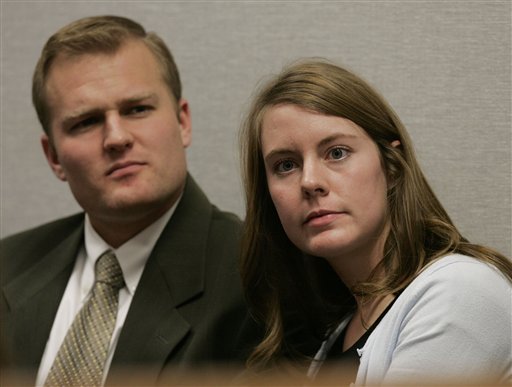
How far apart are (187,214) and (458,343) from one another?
2.69 ft

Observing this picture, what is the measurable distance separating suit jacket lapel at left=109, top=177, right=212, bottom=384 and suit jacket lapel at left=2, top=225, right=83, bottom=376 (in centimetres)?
24

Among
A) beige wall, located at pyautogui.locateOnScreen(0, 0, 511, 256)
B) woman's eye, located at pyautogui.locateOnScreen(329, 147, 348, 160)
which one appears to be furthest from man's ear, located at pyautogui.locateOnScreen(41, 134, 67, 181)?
woman's eye, located at pyautogui.locateOnScreen(329, 147, 348, 160)

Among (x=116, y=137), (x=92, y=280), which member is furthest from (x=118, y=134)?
(x=92, y=280)

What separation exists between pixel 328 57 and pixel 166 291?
705 mm

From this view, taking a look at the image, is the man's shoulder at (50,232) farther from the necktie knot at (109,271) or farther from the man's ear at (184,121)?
the man's ear at (184,121)

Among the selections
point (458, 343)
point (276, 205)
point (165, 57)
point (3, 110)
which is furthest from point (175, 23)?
point (458, 343)

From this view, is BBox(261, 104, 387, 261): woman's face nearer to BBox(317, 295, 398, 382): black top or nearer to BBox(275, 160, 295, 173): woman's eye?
BBox(275, 160, 295, 173): woman's eye

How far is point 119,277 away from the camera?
200 centimetres

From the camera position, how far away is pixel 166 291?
1891 millimetres

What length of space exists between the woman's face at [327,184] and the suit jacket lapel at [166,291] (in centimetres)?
36

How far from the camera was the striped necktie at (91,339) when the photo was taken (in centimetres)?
189

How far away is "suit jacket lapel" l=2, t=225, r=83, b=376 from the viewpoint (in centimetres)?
199

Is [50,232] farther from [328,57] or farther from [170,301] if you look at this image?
[328,57]

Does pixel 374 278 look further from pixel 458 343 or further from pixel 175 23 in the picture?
pixel 175 23
